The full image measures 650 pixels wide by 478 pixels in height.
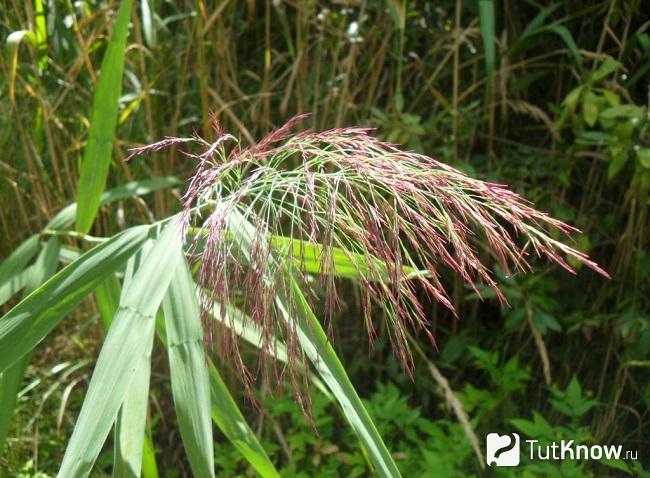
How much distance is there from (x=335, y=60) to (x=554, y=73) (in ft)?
1.61

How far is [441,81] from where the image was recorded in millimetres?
2020

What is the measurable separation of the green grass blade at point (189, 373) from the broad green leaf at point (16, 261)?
428 millimetres

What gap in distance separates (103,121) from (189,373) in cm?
45

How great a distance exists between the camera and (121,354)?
2.95 feet

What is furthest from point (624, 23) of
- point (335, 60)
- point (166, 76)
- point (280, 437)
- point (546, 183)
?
point (280, 437)

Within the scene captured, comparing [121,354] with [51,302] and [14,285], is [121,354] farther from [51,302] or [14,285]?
[14,285]

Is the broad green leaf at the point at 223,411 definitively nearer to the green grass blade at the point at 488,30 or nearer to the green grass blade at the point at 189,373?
the green grass blade at the point at 189,373

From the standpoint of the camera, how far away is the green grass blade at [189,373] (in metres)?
0.90

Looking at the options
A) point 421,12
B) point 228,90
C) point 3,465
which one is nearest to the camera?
point 3,465

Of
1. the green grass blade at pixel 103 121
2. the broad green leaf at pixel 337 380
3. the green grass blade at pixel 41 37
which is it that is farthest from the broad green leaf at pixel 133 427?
the green grass blade at pixel 41 37

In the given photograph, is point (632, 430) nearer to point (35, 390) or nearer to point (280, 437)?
point (280, 437)

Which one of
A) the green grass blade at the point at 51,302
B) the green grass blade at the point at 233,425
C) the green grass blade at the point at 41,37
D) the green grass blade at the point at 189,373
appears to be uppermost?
the green grass blade at the point at 41,37

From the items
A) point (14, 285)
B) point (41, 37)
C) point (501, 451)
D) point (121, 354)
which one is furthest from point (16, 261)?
point (501, 451)

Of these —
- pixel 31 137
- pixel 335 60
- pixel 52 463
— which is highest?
pixel 335 60
